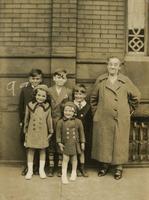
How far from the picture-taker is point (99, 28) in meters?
7.93

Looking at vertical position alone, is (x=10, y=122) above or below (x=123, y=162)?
above

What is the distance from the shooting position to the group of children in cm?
716

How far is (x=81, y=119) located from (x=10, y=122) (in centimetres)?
126

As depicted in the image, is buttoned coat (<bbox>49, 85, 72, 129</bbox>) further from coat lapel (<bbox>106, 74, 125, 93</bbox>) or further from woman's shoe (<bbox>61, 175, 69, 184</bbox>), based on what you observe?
woman's shoe (<bbox>61, 175, 69, 184</bbox>)

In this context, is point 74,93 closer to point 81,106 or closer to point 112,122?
point 81,106

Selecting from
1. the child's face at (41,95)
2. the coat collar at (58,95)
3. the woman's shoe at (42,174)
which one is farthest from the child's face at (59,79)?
the woman's shoe at (42,174)

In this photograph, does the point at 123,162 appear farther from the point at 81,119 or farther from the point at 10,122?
the point at 10,122

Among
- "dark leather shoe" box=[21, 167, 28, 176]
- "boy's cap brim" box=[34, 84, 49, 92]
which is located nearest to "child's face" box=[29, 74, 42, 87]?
"boy's cap brim" box=[34, 84, 49, 92]

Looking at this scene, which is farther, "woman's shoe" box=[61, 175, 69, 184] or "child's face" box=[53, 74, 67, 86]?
"child's face" box=[53, 74, 67, 86]

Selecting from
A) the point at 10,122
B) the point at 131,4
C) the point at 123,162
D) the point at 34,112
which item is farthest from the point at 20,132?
the point at 131,4

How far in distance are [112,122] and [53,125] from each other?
0.85 metres

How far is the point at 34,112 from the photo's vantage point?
7230 mm

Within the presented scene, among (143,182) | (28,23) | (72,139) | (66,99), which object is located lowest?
(143,182)

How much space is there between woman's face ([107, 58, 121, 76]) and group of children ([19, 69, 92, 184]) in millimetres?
460
